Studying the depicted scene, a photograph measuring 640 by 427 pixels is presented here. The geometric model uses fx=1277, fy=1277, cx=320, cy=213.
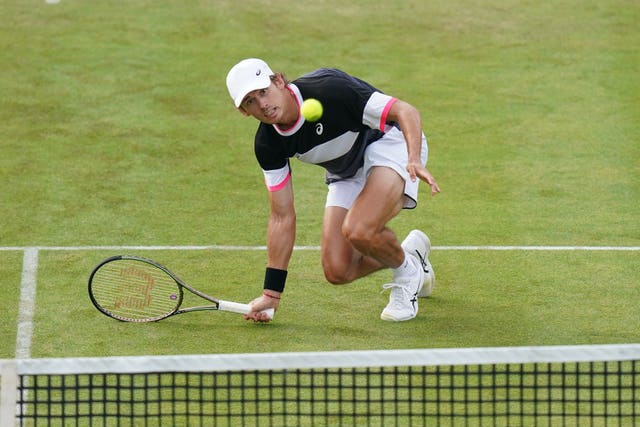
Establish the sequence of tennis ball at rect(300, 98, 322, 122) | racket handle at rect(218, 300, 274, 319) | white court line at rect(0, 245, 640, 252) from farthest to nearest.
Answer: white court line at rect(0, 245, 640, 252)
racket handle at rect(218, 300, 274, 319)
tennis ball at rect(300, 98, 322, 122)

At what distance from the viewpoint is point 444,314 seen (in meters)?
8.12

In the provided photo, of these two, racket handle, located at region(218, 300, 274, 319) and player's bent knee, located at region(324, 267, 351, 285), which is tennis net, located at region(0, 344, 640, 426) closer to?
racket handle, located at region(218, 300, 274, 319)

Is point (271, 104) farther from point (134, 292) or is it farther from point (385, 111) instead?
point (134, 292)

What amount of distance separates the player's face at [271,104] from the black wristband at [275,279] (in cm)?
94

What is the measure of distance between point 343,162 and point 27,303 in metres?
2.23

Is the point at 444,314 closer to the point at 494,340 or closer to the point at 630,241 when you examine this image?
the point at 494,340

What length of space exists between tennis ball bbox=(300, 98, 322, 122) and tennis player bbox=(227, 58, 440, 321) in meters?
0.13

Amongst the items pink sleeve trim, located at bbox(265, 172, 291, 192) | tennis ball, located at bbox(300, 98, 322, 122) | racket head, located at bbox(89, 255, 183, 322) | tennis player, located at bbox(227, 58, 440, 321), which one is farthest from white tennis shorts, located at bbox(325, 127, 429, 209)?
racket head, located at bbox(89, 255, 183, 322)

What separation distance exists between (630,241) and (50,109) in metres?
5.99

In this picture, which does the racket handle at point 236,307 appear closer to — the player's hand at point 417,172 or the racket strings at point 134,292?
the racket strings at point 134,292

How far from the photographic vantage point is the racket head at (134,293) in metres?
7.96

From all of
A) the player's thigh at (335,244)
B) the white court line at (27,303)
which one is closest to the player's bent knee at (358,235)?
the player's thigh at (335,244)

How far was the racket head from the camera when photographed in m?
7.96

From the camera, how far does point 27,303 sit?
8.24m
